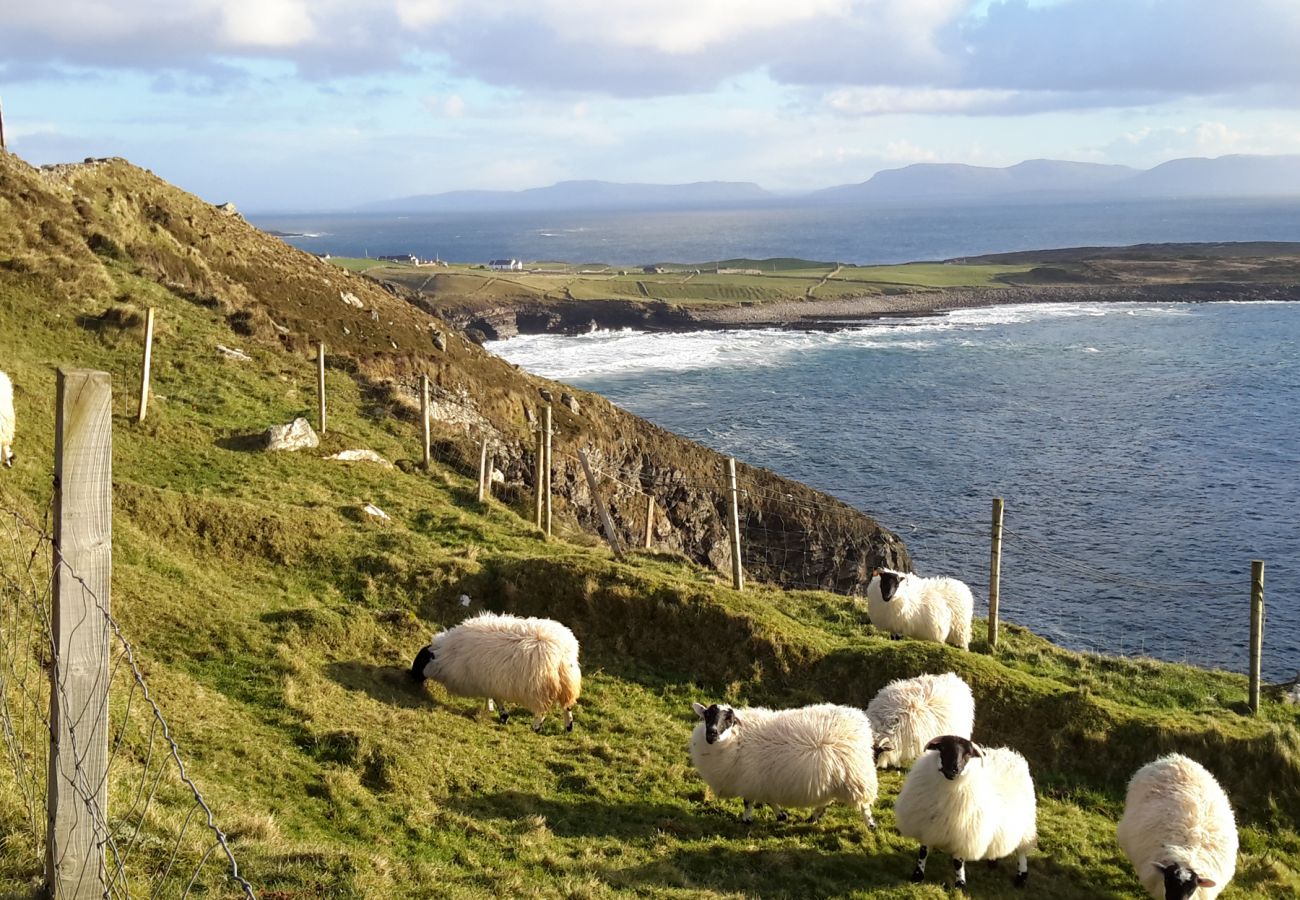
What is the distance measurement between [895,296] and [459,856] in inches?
5371

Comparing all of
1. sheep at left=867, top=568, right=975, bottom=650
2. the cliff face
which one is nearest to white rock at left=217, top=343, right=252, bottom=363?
the cliff face

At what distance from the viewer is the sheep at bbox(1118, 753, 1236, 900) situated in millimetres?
11195

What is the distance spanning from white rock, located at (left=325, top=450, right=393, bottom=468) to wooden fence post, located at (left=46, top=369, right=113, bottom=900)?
67.3 feet

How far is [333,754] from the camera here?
12008 mm

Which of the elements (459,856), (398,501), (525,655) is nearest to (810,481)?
(398,501)

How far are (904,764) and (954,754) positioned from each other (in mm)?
3167

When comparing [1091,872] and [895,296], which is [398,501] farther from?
[895,296]

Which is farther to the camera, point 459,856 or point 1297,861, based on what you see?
point 1297,861

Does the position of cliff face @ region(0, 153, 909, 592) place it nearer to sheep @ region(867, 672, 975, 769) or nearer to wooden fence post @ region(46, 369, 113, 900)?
sheep @ region(867, 672, 975, 769)

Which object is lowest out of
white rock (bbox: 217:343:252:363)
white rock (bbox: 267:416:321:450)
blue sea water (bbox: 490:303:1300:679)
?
blue sea water (bbox: 490:303:1300:679)

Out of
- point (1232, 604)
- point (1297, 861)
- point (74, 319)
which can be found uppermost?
point (74, 319)

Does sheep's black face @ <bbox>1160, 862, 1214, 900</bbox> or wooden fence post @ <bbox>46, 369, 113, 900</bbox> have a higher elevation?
wooden fence post @ <bbox>46, 369, 113, 900</bbox>

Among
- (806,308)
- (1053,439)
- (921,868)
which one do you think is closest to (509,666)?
(921,868)

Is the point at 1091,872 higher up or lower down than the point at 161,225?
lower down
